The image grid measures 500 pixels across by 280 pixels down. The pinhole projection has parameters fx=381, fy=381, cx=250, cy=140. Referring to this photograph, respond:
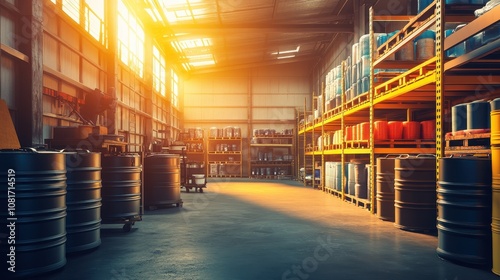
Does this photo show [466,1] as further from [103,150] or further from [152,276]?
[103,150]

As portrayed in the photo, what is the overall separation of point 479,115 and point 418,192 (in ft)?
5.16

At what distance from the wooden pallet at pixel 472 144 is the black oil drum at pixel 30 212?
451 centimetres

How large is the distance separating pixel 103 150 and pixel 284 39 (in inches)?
527

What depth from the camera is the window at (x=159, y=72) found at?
16483mm

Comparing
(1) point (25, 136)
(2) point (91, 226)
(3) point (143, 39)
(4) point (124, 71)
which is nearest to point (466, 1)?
(2) point (91, 226)

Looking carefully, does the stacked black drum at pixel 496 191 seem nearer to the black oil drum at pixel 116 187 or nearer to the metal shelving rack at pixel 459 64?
the metal shelving rack at pixel 459 64

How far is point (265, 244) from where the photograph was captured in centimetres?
489

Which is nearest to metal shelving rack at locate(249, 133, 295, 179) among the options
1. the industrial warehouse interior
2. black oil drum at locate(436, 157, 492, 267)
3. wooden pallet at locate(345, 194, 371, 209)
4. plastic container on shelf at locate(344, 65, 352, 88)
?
the industrial warehouse interior

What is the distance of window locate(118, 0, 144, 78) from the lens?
1179cm

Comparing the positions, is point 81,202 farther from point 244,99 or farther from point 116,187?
point 244,99

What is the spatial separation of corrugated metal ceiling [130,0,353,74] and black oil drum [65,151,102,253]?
957cm

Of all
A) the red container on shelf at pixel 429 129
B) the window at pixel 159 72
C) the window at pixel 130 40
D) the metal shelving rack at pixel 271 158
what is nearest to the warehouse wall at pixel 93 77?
the window at pixel 130 40

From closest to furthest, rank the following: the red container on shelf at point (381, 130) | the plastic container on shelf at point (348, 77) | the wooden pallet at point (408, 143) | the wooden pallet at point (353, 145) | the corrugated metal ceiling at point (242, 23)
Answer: the wooden pallet at point (408, 143)
the red container on shelf at point (381, 130)
the wooden pallet at point (353, 145)
the plastic container on shelf at point (348, 77)
the corrugated metal ceiling at point (242, 23)

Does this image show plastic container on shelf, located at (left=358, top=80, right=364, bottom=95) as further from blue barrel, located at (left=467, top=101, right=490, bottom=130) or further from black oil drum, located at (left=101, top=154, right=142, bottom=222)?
black oil drum, located at (left=101, top=154, right=142, bottom=222)
